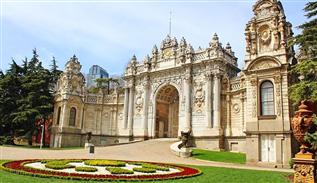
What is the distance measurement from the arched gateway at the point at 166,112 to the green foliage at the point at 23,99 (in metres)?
15.0

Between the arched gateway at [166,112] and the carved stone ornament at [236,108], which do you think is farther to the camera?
the arched gateway at [166,112]

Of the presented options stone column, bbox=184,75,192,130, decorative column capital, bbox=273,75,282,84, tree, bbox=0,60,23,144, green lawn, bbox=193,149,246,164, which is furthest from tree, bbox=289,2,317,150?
tree, bbox=0,60,23,144

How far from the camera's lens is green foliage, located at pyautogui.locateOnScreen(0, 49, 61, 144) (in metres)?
38.3

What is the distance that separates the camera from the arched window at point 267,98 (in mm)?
23172

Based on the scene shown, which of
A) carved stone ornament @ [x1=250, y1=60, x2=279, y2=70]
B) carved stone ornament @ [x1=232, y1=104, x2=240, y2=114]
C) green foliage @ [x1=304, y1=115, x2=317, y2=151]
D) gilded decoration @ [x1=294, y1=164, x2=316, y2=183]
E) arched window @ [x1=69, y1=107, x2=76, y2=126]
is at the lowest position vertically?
gilded decoration @ [x1=294, y1=164, x2=316, y2=183]

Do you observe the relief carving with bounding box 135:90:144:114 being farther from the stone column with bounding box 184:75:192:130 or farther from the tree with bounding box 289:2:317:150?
the tree with bounding box 289:2:317:150

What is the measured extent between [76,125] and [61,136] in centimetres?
317

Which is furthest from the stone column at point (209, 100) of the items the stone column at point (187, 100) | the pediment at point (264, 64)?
the pediment at point (264, 64)

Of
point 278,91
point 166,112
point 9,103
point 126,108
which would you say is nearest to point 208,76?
point 166,112

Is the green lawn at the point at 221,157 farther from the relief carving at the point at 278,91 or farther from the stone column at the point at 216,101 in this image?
the stone column at the point at 216,101

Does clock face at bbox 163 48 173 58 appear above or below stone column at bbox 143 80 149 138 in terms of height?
above

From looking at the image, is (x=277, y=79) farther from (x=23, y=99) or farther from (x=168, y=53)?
(x=23, y=99)

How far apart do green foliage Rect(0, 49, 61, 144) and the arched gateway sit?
1495 cm

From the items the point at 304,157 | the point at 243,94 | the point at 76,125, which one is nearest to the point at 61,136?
the point at 76,125
